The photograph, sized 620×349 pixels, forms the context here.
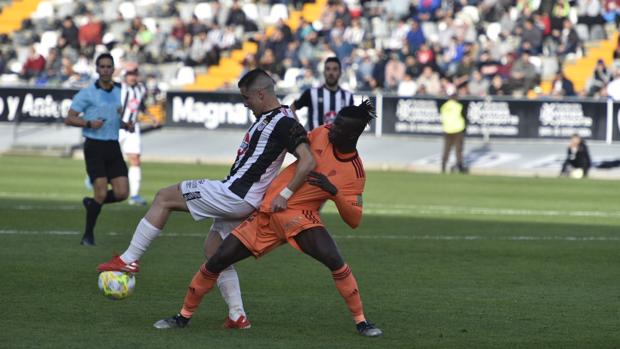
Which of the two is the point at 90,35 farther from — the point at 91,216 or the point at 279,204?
the point at 279,204

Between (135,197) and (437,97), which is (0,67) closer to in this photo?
(437,97)

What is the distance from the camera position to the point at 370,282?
42.3ft

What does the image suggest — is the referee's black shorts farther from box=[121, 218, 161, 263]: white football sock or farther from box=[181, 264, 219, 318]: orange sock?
box=[181, 264, 219, 318]: orange sock

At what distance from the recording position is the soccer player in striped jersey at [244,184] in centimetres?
970

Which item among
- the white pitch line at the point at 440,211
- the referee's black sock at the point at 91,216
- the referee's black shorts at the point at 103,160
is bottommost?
the white pitch line at the point at 440,211

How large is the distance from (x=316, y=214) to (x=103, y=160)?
6.95 metres

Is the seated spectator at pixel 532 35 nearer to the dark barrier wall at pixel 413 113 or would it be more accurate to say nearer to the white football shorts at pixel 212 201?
the dark barrier wall at pixel 413 113

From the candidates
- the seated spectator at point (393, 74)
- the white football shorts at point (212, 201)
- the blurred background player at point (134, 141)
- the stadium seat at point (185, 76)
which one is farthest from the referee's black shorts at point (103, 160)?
the stadium seat at point (185, 76)

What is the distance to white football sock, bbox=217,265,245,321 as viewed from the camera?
9.95 meters

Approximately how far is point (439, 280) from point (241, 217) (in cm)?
369

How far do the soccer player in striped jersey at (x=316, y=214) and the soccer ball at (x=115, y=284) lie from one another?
0.54 metres

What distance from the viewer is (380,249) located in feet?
52.5

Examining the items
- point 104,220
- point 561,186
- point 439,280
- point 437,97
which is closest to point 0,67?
point 437,97

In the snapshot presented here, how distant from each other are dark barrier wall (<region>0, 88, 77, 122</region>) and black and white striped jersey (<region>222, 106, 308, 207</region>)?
30652 millimetres
